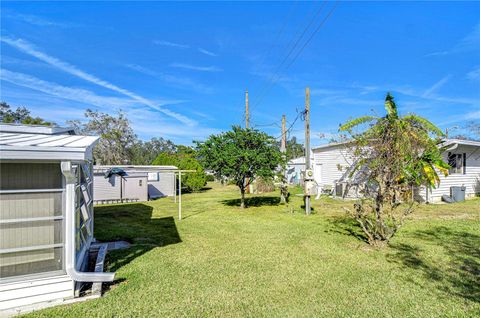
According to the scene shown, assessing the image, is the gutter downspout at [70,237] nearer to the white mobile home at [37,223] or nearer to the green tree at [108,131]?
the white mobile home at [37,223]

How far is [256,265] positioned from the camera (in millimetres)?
5316

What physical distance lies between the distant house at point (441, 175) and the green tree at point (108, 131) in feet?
76.1

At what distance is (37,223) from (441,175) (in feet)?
55.7

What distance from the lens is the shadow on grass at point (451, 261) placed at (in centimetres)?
422

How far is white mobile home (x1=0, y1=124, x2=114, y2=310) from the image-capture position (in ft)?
11.4

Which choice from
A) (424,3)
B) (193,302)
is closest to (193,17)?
(424,3)

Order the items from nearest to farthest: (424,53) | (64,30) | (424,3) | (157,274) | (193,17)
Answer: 1. (157,274)
2. (424,3)
3. (64,30)
4. (193,17)
5. (424,53)

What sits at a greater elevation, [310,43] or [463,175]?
[310,43]

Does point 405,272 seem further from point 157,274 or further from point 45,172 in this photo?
point 45,172

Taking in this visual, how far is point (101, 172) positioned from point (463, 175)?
70.8ft

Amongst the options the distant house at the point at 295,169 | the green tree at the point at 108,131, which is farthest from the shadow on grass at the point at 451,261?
the green tree at the point at 108,131

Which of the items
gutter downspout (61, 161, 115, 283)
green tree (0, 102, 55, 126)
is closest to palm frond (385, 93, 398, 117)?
gutter downspout (61, 161, 115, 283)

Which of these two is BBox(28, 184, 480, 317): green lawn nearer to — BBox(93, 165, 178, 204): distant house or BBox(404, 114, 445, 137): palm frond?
BBox(404, 114, 445, 137): palm frond

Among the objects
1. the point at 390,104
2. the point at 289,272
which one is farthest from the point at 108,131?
the point at 289,272
